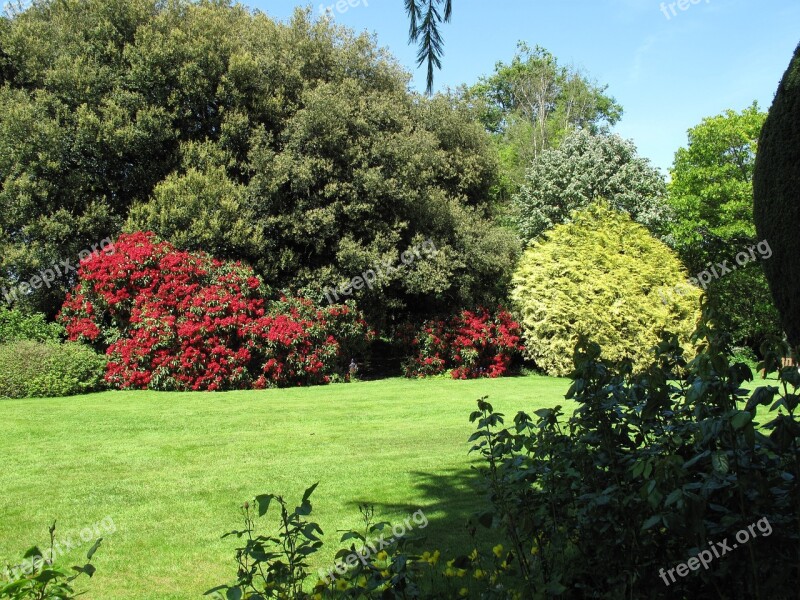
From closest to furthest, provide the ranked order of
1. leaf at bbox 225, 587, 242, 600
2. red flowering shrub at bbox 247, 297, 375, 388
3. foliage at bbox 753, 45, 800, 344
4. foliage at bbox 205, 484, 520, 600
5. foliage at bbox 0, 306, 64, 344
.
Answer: leaf at bbox 225, 587, 242, 600, foliage at bbox 205, 484, 520, 600, foliage at bbox 753, 45, 800, 344, foliage at bbox 0, 306, 64, 344, red flowering shrub at bbox 247, 297, 375, 388

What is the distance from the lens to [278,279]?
16.9 m

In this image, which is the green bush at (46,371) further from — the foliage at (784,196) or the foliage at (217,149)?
the foliage at (784,196)

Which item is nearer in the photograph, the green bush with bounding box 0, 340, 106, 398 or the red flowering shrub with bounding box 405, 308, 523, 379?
the green bush with bounding box 0, 340, 106, 398

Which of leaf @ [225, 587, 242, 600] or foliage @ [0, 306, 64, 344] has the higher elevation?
foliage @ [0, 306, 64, 344]

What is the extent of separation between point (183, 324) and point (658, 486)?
12885 mm

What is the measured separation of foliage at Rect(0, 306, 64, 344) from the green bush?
145 cm

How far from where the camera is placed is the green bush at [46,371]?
11977mm

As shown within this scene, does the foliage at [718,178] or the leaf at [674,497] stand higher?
the foliage at [718,178]

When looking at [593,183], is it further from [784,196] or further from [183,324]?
[784,196]

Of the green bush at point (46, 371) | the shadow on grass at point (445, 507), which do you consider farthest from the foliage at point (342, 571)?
the green bush at point (46, 371)

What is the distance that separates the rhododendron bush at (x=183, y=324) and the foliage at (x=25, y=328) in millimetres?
365

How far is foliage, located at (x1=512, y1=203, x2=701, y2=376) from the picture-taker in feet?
52.8

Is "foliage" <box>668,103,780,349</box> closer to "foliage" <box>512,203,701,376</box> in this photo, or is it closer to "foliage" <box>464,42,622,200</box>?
"foliage" <box>464,42,622,200</box>

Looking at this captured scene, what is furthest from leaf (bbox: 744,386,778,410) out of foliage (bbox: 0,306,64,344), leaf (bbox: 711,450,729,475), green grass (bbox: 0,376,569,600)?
foliage (bbox: 0,306,64,344)
